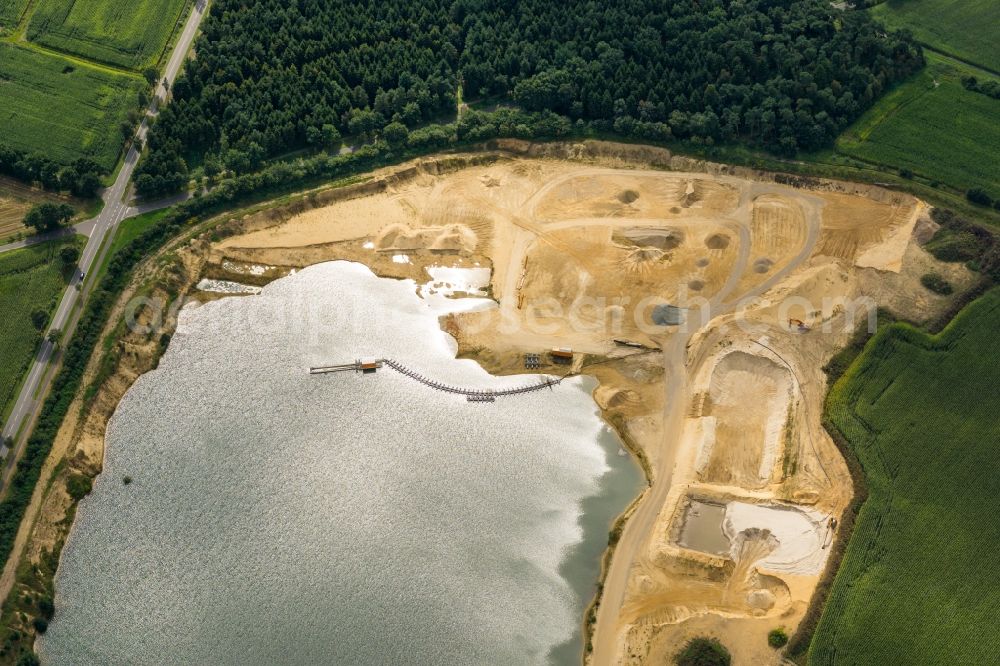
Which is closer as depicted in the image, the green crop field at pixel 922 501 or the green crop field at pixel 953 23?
the green crop field at pixel 922 501

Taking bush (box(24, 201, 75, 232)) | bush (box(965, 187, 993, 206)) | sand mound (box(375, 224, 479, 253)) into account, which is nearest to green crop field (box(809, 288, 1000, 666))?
bush (box(965, 187, 993, 206))

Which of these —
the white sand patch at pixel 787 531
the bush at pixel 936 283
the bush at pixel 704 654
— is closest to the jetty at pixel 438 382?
the white sand patch at pixel 787 531

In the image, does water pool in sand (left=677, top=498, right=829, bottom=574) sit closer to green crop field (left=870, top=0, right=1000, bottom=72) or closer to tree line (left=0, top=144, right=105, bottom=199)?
tree line (left=0, top=144, right=105, bottom=199)

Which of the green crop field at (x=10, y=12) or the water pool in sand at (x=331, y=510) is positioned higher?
the green crop field at (x=10, y=12)

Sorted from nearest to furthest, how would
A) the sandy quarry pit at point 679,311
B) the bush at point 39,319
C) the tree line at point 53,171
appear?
the sandy quarry pit at point 679,311, the bush at point 39,319, the tree line at point 53,171

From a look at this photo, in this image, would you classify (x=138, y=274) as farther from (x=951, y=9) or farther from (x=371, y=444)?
(x=951, y=9)

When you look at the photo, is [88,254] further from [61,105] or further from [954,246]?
[954,246]

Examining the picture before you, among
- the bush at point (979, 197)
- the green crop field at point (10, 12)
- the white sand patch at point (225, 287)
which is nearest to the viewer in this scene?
the white sand patch at point (225, 287)

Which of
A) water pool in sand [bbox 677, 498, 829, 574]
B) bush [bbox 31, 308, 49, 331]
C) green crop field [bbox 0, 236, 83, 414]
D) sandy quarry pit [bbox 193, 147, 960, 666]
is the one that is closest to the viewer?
sandy quarry pit [bbox 193, 147, 960, 666]

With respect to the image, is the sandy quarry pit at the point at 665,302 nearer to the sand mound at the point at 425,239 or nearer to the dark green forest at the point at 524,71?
the sand mound at the point at 425,239
